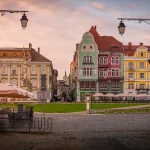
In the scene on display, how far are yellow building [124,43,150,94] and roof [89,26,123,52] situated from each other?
3.01m

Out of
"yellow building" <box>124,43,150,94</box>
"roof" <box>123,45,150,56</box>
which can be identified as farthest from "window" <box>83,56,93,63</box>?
"roof" <box>123,45,150,56</box>

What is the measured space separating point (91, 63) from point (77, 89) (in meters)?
6.43

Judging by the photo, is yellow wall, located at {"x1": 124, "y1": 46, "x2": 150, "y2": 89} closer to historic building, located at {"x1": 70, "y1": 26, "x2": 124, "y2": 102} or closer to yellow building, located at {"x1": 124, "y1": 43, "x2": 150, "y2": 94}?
yellow building, located at {"x1": 124, "y1": 43, "x2": 150, "y2": 94}

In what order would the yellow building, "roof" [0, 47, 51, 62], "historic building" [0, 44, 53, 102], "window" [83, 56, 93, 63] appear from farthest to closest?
"roof" [0, 47, 51, 62]
"historic building" [0, 44, 53, 102]
the yellow building
"window" [83, 56, 93, 63]

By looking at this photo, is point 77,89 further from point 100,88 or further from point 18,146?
point 18,146

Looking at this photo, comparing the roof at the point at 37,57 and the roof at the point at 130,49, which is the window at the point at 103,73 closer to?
the roof at the point at 130,49

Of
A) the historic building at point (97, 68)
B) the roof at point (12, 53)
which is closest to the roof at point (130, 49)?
the historic building at point (97, 68)

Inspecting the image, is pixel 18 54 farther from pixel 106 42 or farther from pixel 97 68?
pixel 106 42

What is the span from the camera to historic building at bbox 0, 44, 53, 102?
3661 inches

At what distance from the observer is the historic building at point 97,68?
8719 cm

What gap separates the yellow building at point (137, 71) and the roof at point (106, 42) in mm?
3015

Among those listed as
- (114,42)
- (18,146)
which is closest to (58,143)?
(18,146)

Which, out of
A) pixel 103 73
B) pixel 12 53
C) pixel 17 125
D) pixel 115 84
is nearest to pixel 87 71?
pixel 103 73

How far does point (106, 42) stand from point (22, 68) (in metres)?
20.4
